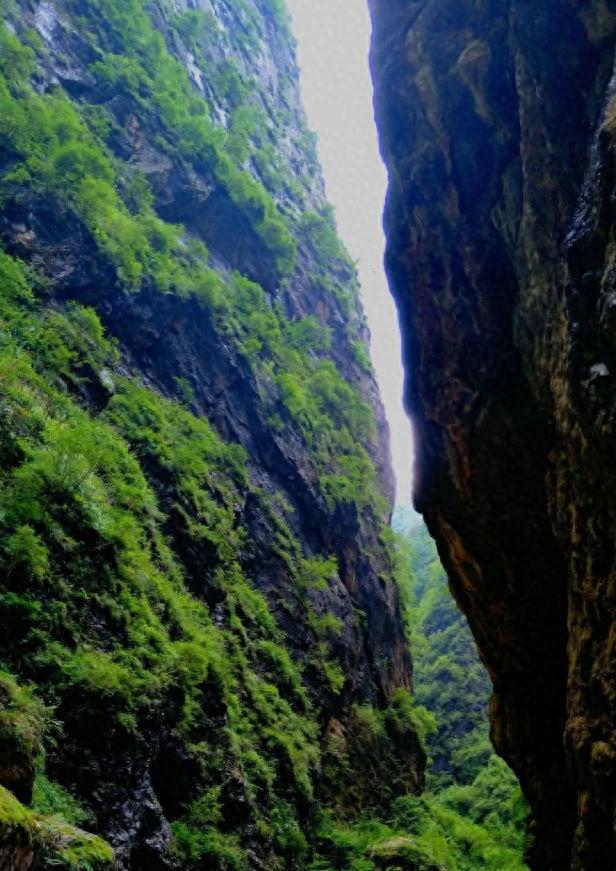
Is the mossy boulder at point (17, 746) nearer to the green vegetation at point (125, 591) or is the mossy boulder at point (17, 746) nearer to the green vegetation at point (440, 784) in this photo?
the green vegetation at point (125, 591)

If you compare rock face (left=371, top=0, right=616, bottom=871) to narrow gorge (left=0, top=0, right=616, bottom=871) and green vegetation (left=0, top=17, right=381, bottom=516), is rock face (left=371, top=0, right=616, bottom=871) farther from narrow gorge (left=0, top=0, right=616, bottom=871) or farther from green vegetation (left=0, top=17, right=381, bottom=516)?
green vegetation (left=0, top=17, right=381, bottom=516)

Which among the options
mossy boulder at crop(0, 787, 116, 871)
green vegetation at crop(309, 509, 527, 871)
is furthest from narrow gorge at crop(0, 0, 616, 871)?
green vegetation at crop(309, 509, 527, 871)

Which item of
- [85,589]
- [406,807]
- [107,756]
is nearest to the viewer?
[107,756]

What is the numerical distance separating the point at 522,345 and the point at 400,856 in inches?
558

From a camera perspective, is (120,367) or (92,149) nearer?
(120,367)

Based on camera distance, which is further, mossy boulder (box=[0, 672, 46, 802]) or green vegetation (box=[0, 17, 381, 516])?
green vegetation (box=[0, 17, 381, 516])

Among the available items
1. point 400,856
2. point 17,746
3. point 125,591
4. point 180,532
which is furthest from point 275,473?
point 17,746

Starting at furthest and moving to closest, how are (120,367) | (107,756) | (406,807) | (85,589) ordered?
(406,807) → (120,367) → (85,589) → (107,756)

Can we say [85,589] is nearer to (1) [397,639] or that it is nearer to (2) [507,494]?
(2) [507,494]

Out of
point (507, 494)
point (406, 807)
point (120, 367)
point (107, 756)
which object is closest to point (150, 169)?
point (120, 367)

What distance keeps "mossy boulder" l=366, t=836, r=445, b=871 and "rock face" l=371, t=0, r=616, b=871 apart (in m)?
3.75

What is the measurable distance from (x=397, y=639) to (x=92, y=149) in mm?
22815

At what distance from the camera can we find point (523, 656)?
12.5 m

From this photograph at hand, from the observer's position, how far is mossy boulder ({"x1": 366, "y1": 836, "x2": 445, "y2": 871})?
53.6 ft
